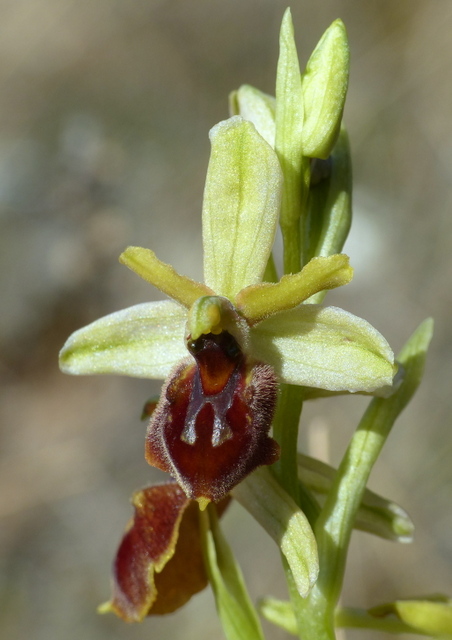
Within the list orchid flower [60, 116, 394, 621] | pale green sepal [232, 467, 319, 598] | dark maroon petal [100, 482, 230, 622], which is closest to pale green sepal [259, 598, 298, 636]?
dark maroon petal [100, 482, 230, 622]

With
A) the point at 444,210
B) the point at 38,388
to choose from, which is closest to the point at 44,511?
the point at 38,388

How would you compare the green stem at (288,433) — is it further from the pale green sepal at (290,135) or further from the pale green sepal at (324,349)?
the pale green sepal at (290,135)

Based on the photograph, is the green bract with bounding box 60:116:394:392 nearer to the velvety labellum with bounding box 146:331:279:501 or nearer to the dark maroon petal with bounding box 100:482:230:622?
the velvety labellum with bounding box 146:331:279:501

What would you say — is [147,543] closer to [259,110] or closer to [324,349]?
[324,349]

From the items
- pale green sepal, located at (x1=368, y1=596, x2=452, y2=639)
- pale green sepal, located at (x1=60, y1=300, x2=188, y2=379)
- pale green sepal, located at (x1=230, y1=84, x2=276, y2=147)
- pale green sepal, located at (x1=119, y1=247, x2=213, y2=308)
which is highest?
pale green sepal, located at (x1=230, y1=84, x2=276, y2=147)

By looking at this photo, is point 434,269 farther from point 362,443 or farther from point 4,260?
point 362,443

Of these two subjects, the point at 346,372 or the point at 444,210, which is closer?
the point at 346,372

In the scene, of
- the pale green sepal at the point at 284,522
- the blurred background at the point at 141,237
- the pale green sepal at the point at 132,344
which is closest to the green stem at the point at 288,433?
the pale green sepal at the point at 284,522
